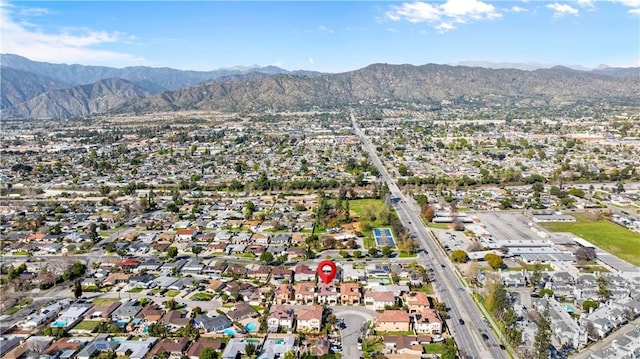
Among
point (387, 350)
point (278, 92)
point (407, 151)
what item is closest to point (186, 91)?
point (278, 92)

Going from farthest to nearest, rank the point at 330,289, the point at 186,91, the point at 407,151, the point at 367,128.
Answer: the point at 186,91, the point at 367,128, the point at 407,151, the point at 330,289

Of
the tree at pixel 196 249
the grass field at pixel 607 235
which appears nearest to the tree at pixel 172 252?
the tree at pixel 196 249

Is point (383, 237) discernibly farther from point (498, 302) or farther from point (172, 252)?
point (172, 252)

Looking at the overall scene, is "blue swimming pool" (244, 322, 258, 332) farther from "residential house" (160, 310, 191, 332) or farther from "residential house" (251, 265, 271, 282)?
"residential house" (251, 265, 271, 282)

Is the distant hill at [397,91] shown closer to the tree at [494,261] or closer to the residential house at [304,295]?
the tree at [494,261]

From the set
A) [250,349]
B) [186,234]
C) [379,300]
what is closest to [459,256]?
[379,300]

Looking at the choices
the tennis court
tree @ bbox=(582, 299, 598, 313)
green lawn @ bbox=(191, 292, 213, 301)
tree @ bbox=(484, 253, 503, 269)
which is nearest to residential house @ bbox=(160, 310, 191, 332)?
green lawn @ bbox=(191, 292, 213, 301)

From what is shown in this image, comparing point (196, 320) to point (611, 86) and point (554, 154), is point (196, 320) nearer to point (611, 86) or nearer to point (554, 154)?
point (554, 154)
